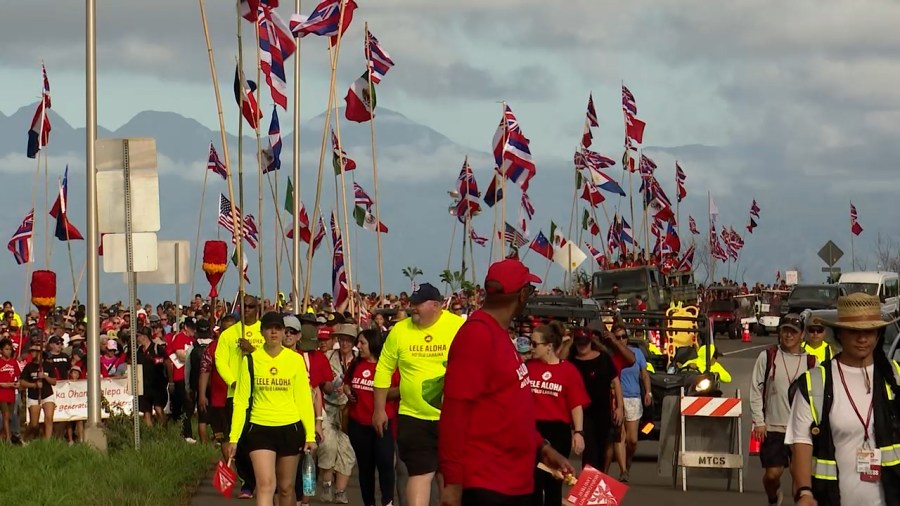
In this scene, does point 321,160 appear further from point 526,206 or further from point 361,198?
point 526,206

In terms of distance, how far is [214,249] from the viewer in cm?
2477

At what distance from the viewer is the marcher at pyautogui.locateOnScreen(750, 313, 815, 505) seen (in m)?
14.0

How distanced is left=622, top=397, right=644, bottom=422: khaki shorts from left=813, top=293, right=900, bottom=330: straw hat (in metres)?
11.4

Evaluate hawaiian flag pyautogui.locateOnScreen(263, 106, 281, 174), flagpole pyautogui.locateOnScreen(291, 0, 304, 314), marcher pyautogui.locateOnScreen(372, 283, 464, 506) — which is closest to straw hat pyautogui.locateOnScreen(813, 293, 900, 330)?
marcher pyautogui.locateOnScreen(372, 283, 464, 506)

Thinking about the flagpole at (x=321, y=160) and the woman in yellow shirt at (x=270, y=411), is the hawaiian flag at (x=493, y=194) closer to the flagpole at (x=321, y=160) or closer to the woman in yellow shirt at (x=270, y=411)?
the flagpole at (x=321, y=160)

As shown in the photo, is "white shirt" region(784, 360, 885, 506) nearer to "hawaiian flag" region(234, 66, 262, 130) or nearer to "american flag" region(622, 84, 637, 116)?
"hawaiian flag" region(234, 66, 262, 130)

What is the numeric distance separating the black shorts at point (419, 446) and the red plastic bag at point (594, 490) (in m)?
3.84

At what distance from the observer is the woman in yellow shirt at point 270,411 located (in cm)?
1254

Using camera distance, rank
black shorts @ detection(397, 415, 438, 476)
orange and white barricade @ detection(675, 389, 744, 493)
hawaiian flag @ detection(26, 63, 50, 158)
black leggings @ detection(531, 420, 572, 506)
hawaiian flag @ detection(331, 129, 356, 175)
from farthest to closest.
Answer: hawaiian flag @ detection(26, 63, 50, 158)
hawaiian flag @ detection(331, 129, 356, 175)
orange and white barricade @ detection(675, 389, 744, 493)
black shorts @ detection(397, 415, 438, 476)
black leggings @ detection(531, 420, 572, 506)

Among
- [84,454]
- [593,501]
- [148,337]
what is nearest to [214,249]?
[148,337]

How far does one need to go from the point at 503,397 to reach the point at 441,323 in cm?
467

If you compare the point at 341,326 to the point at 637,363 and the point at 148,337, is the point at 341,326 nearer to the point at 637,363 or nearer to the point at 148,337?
the point at 637,363

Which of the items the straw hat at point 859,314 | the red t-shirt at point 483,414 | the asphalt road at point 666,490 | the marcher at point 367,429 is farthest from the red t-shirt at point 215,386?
the straw hat at point 859,314

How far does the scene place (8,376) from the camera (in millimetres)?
24594
